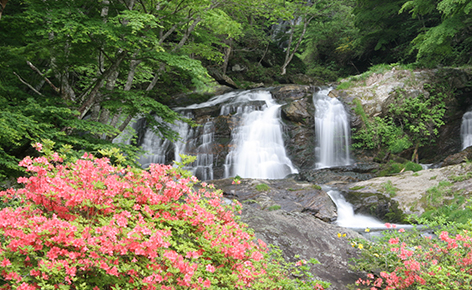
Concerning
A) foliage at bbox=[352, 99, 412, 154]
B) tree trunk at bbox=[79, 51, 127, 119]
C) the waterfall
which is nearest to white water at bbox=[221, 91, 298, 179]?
the waterfall

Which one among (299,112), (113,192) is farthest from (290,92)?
(113,192)

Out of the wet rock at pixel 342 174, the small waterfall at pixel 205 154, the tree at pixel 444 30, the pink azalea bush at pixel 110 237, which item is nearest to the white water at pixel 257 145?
the small waterfall at pixel 205 154

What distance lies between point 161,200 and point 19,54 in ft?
15.2

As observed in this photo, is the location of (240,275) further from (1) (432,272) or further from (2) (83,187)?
(1) (432,272)

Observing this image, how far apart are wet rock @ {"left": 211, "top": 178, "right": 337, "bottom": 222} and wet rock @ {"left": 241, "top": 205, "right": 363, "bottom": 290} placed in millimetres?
2938

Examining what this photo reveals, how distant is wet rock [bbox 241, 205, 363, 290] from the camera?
4020mm

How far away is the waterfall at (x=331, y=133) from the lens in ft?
47.2

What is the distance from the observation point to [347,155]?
47.5 ft

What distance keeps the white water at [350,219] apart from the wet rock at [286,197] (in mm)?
277

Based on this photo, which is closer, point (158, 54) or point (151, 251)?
point (151, 251)

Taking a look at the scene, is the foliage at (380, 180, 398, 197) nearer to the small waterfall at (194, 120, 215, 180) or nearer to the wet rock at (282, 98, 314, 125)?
the wet rock at (282, 98, 314, 125)

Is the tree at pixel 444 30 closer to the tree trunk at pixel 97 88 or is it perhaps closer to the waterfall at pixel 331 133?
the waterfall at pixel 331 133

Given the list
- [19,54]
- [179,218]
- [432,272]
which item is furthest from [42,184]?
[19,54]

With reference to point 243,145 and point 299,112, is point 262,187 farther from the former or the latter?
point 299,112
